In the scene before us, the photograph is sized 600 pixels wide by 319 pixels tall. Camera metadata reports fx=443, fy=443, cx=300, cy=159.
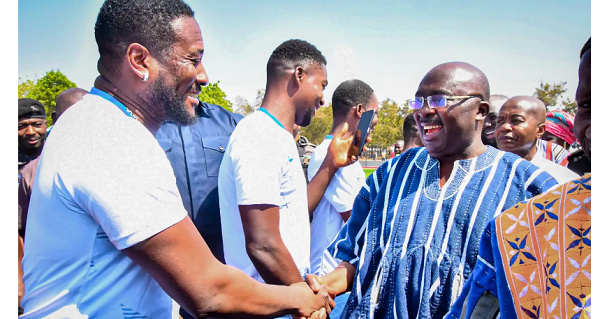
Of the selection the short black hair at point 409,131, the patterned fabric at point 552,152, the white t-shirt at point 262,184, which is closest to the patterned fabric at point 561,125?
the patterned fabric at point 552,152

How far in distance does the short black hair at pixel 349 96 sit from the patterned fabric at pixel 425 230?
6.85ft

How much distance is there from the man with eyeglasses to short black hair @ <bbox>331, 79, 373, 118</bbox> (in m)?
1.99

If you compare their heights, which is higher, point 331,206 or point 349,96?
point 349,96

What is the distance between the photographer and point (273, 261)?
2328mm

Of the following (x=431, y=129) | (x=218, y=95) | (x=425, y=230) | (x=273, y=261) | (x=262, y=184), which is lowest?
(x=273, y=261)

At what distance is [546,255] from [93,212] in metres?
1.33

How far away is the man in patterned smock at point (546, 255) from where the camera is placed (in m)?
1.19

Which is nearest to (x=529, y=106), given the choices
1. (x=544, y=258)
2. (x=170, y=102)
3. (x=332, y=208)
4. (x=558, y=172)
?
(x=558, y=172)

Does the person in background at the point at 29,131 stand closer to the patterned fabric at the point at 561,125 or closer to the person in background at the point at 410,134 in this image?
the person in background at the point at 410,134

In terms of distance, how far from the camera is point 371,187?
2281mm

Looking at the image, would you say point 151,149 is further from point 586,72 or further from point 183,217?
point 586,72

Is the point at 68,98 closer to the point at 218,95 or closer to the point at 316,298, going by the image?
the point at 316,298

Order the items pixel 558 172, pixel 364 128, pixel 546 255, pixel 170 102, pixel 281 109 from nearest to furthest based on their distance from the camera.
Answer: pixel 546 255 → pixel 170 102 → pixel 281 109 → pixel 558 172 → pixel 364 128
